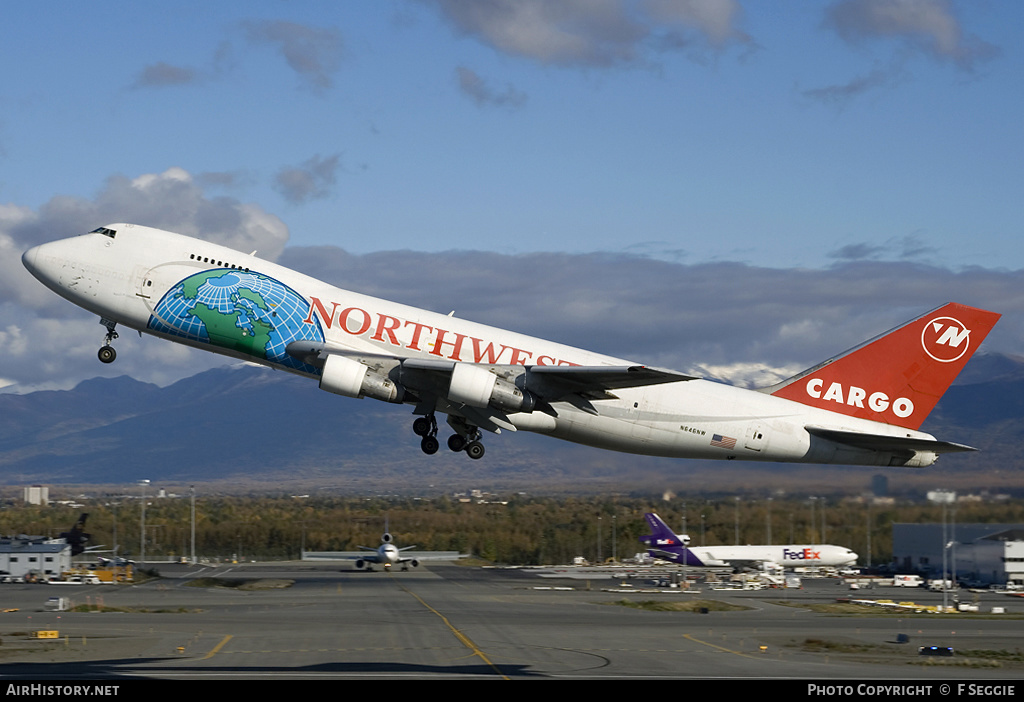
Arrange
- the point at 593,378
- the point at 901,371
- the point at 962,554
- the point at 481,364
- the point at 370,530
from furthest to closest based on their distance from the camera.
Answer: the point at 370,530, the point at 962,554, the point at 901,371, the point at 481,364, the point at 593,378

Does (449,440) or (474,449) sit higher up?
(449,440)

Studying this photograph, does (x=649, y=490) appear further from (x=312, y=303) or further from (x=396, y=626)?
(x=396, y=626)

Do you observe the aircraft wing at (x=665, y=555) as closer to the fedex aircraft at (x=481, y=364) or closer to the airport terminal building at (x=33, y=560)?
the airport terminal building at (x=33, y=560)

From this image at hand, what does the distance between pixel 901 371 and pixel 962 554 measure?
1189 inches

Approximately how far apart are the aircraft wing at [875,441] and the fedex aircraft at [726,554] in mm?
54378

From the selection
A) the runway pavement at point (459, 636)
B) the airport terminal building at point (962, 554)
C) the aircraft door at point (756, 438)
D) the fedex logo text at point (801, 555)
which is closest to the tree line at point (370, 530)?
the fedex logo text at point (801, 555)

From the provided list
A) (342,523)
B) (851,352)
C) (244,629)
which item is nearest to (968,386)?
(851,352)

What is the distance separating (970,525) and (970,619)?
2986cm

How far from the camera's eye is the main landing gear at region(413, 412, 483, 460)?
124 ft

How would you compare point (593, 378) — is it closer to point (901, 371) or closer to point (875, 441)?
point (875, 441)

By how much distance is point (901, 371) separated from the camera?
39.1m

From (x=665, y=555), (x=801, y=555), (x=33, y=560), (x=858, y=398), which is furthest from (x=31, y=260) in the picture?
(x=801, y=555)

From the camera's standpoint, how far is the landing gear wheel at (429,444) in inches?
1478

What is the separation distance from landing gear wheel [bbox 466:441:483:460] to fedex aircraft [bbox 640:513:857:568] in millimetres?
55885
